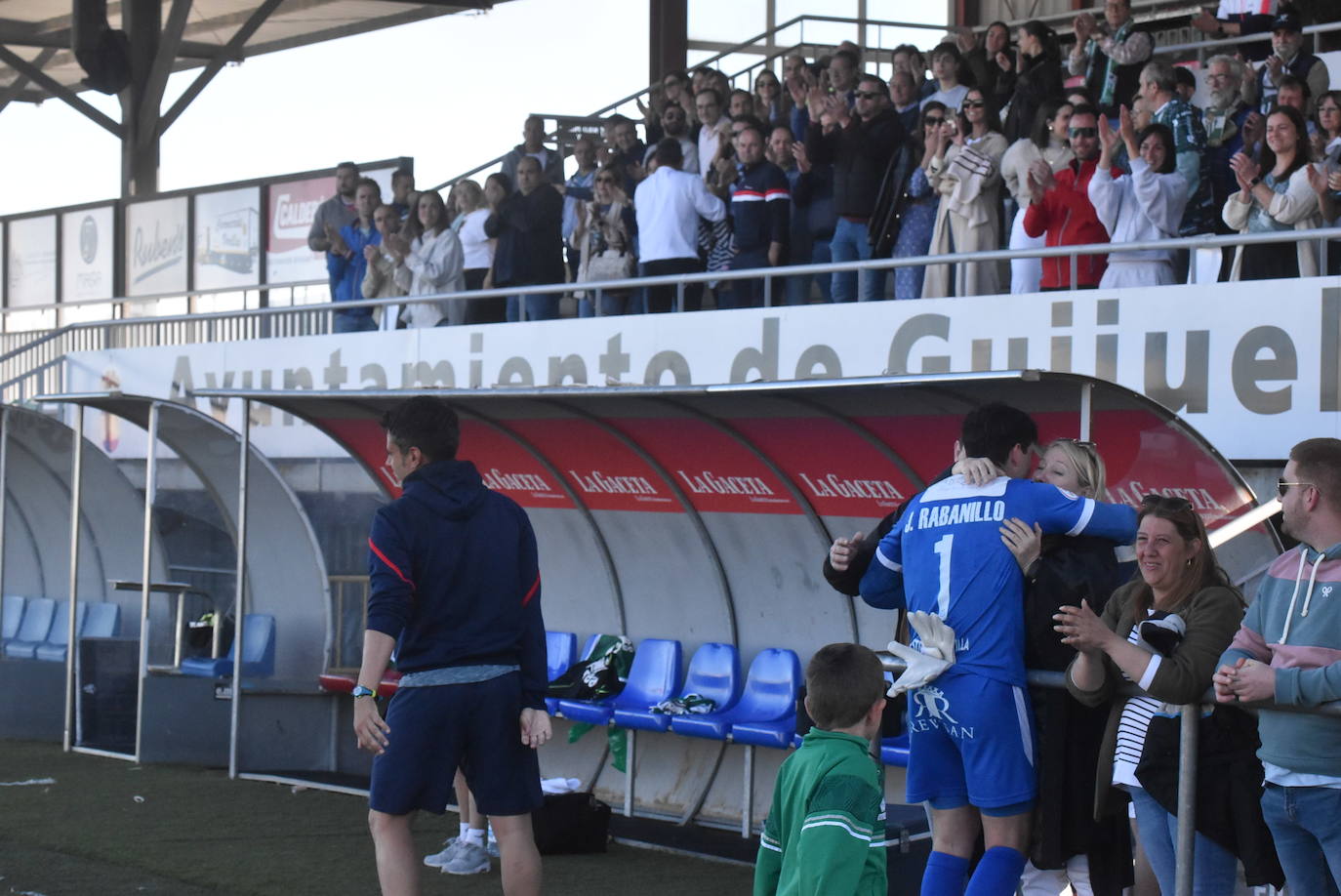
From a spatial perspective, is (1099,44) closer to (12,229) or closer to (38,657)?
(38,657)

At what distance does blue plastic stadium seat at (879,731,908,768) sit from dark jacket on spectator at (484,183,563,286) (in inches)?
231

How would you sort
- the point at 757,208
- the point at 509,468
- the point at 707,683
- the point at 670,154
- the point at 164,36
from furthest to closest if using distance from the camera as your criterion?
1. the point at 164,36
2. the point at 670,154
3. the point at 757,208
4. the point at 509,468
5. the point at 707,683

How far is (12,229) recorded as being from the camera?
23.5 m

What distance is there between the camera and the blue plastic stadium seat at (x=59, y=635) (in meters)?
13.1

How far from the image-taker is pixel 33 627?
14.0 meters

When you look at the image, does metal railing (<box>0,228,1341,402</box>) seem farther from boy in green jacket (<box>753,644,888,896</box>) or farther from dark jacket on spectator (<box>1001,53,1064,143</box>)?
boy in green jacket (<box>753,644,888,896</box>)

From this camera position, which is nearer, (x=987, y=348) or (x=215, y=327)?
(x=987, y=348)

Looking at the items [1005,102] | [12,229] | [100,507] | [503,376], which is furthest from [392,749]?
[12,229]

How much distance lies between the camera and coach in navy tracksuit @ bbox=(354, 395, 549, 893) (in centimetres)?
500

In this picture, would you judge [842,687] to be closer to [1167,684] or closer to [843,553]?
[1167,684]

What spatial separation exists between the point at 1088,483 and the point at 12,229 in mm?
21620

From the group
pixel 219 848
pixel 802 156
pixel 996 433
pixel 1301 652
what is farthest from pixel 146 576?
pixel 1301 652

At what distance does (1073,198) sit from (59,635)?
29.6 ft

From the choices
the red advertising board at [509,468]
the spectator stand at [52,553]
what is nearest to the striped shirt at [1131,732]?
the red advertising board at [509,468]
